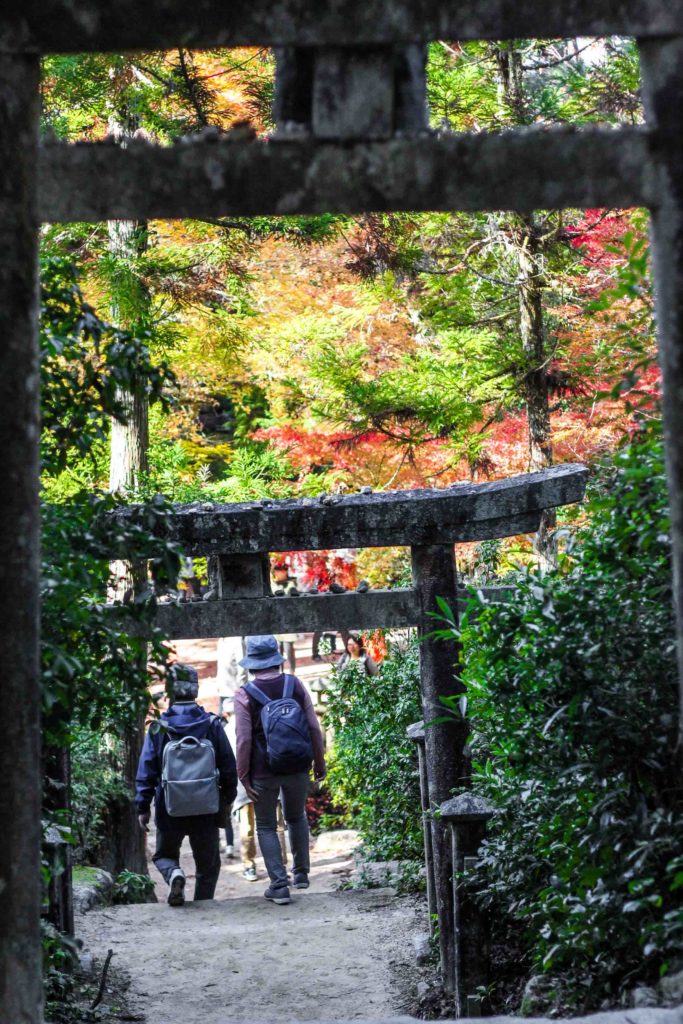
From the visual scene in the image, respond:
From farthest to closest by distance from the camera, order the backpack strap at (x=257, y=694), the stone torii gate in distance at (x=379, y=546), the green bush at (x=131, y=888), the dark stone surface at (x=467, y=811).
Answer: the green bush at (x=131, y=888)
the backpack strap at (x=257, y=694)
the stone torii gate in distance at (x=379, y=546)
the dark stone surface at (x=467, y=811)

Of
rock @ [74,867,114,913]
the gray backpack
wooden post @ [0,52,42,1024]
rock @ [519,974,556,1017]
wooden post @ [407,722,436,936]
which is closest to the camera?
wooden post @ [0,52,42,1024]

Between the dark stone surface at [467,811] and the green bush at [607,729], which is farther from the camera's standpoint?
the dark stone surface at [467,811]

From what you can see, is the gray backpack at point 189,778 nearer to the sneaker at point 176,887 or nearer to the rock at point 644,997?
the sneaker at point 176,887

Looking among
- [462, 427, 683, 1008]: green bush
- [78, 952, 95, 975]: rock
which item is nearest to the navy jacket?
[78, 952, 95, 975]: rock

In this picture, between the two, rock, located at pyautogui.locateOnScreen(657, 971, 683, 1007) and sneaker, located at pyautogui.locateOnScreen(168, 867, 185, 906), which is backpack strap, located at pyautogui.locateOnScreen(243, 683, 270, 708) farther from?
rock, located at pyautogui.locateOnScreen(657, 971, 683, 1007)

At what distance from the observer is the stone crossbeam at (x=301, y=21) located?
2584mm

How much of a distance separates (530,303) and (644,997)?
784 cm

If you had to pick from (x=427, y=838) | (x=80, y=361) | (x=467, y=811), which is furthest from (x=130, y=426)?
(x=80, y=361)

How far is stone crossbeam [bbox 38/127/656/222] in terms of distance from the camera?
8.54 feet

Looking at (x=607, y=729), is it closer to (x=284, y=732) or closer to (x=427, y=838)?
(x=427, y=838)

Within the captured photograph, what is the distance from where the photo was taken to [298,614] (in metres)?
6.37

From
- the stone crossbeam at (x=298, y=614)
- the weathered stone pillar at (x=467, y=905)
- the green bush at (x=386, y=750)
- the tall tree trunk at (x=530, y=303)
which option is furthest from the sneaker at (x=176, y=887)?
the tall tree trunk at (x=530, y=303)

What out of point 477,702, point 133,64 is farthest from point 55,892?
point 133,64

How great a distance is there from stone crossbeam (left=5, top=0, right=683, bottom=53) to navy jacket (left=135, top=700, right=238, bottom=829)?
4.97 metres
